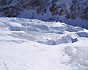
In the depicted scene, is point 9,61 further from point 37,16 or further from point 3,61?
point 37,16

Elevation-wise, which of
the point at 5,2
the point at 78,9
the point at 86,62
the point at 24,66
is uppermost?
the point at 5,2

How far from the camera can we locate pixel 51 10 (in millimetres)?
9539

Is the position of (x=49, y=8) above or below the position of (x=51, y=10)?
above

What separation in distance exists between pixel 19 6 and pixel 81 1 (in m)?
4.48

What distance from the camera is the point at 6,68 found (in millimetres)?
1459

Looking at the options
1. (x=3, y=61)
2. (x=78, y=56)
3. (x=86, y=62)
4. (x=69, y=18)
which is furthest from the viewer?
(x=69, y=18)

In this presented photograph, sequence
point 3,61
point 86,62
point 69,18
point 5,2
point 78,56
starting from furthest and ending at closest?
point 5,2 < point 69,18 < point 78,56 < point 86,62 < point 3,61

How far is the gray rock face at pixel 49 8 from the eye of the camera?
31.0 feet

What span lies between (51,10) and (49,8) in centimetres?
25

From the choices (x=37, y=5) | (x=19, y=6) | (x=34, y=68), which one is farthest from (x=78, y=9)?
(x=34, y=68)

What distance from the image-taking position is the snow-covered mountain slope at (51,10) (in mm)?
9367

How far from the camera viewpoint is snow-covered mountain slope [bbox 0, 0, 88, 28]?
9.37m

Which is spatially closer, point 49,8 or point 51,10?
point 51,10

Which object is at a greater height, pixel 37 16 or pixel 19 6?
pixel 19 6
